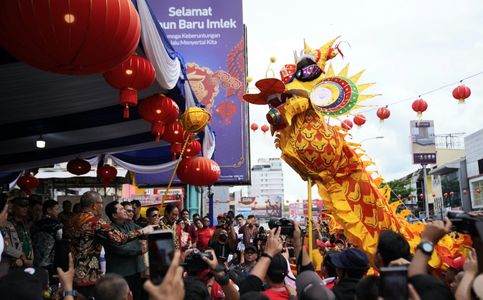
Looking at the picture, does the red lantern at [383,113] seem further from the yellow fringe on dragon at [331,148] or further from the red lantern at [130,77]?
the red lantern at [130,77]

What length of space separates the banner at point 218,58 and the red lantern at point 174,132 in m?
7.56

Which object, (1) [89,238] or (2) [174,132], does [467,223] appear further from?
(2) [174,132]

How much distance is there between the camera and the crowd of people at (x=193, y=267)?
1.80 meters

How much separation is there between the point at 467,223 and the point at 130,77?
3377 mm

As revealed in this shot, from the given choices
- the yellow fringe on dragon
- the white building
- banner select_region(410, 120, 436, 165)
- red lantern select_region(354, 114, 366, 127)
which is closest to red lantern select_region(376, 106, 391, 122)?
red lantern select_region(354, 114, 366, 127)

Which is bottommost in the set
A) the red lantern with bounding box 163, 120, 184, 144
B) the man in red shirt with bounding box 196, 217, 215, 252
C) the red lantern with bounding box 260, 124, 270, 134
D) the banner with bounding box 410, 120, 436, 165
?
the man in red shirt with bounding box 196, 217, 215, 252

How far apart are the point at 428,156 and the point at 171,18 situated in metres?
23.6

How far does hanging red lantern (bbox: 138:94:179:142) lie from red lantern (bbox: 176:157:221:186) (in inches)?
87.7

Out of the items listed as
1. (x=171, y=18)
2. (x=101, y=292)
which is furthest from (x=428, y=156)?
(x=101, y=292)

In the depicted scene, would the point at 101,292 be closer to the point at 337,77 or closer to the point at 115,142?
the point at 337,77

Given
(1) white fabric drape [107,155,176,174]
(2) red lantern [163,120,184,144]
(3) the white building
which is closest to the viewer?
(2) red lantern [163,120,184,144]

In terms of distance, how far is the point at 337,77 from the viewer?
Result: 5594 millimetres

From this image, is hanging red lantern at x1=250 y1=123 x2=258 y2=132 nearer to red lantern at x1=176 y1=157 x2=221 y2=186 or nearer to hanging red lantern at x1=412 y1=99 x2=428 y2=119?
hanging red lantern at x1=412 y1=99 x2=428 y2=119

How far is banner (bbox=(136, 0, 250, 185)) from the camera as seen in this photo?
47.5 ft
